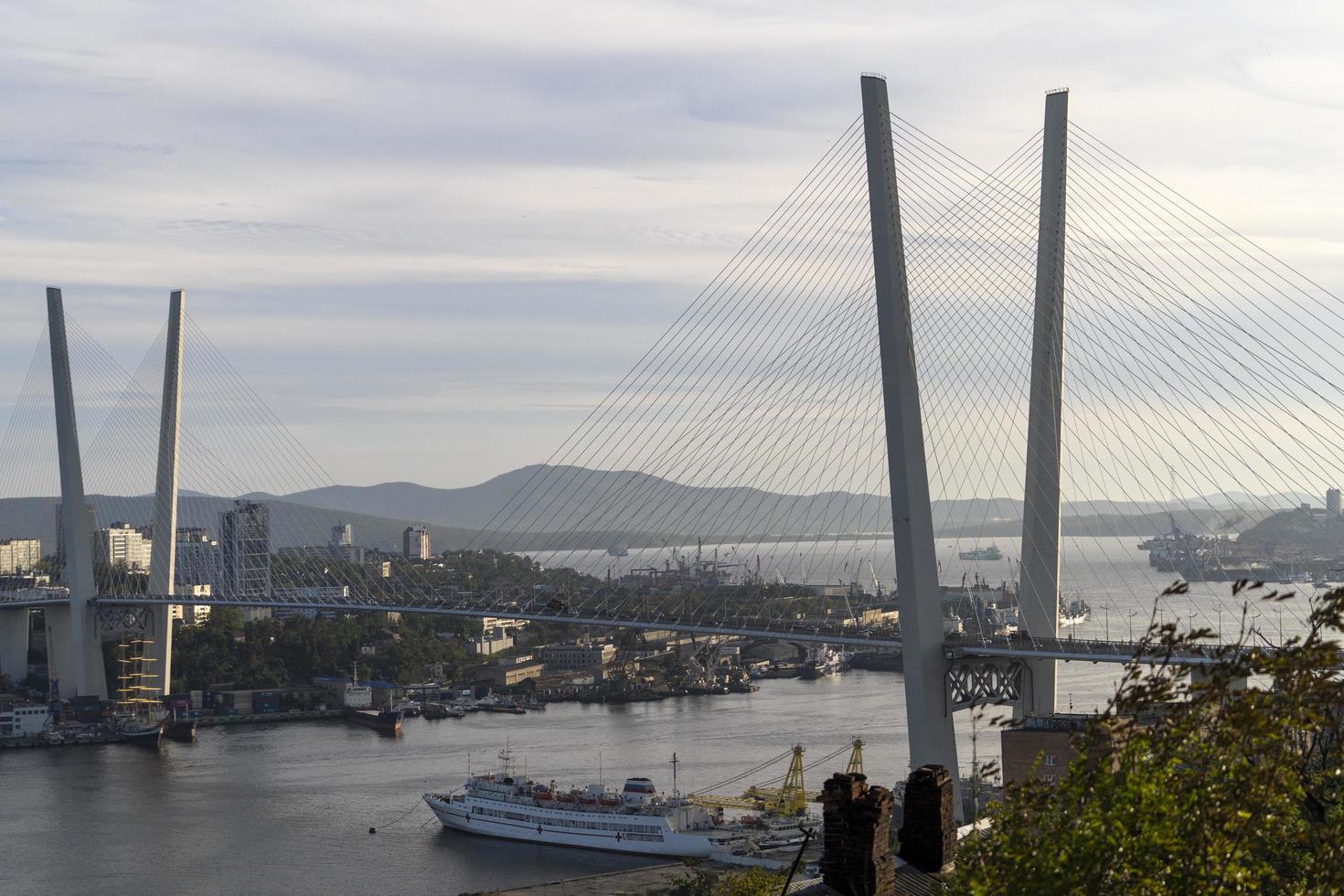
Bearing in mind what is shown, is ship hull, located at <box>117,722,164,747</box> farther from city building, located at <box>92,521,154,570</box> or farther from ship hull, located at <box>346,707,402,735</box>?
city building, located at <box>92,521,154,570</box>

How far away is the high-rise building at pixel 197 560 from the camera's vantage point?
29.4 meters

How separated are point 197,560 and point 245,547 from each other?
1183 millimetres

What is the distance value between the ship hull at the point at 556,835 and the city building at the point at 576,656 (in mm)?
12639

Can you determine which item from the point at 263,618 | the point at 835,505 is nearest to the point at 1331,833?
the point at 263,618

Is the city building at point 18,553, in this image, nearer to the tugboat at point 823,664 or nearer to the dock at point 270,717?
the dock at point 270,717

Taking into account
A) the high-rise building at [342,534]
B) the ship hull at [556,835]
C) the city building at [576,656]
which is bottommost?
the ship hull at [556,835]

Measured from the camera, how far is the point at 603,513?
54.4 feet

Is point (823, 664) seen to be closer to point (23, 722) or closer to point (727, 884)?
point (23, 722)

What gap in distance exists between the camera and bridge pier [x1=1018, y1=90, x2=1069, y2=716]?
29.9 ft

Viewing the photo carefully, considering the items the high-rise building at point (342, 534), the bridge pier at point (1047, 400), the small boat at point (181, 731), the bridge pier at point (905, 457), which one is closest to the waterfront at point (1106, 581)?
the bridge pier at point (1047, 400)

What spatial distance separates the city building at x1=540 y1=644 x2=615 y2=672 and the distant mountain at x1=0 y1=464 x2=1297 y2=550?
5.99 feet

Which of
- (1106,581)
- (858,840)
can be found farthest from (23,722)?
(1106,581)

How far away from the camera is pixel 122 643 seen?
835 inches

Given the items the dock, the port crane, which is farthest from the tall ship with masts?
the port crane
